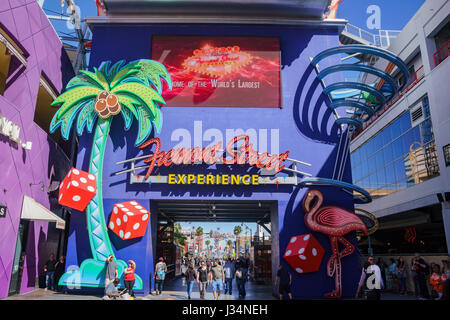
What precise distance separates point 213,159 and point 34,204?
916 cm

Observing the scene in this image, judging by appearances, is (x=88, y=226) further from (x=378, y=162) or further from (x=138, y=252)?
(x=378, y=162)

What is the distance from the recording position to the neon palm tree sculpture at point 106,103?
Answer: 670 inches

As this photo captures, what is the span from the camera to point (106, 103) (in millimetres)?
17516

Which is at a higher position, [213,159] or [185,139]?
[185,139]

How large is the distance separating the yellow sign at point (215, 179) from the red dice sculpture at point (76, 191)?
12.7 feet

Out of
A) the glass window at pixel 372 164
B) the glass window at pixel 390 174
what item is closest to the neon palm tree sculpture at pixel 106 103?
the glass window at pixel 390 174

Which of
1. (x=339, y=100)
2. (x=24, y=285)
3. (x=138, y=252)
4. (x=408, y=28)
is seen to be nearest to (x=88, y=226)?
(x=138, y=252)

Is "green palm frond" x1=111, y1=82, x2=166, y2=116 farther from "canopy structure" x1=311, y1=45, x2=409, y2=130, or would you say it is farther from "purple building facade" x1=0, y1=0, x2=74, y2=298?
"canopy structure" x1=311, y1=45, x2=409, y2=130

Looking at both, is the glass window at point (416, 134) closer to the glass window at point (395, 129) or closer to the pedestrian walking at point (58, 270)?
the glass window at point (395, 129)

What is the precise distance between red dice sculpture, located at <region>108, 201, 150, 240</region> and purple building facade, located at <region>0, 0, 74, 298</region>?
14.4 feet

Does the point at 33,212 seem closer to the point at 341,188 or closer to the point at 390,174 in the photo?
the point at 341,188

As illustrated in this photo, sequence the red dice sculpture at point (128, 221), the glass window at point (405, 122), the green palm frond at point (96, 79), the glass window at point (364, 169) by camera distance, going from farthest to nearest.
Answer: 1. the glass window at point (364, 169)
2. the glass window at point (405, 122)
3. the green palm frond at point (96, 79)
4. the red dice sculpture at point (128, 221)

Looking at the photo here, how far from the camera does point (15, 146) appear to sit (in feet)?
51.3
